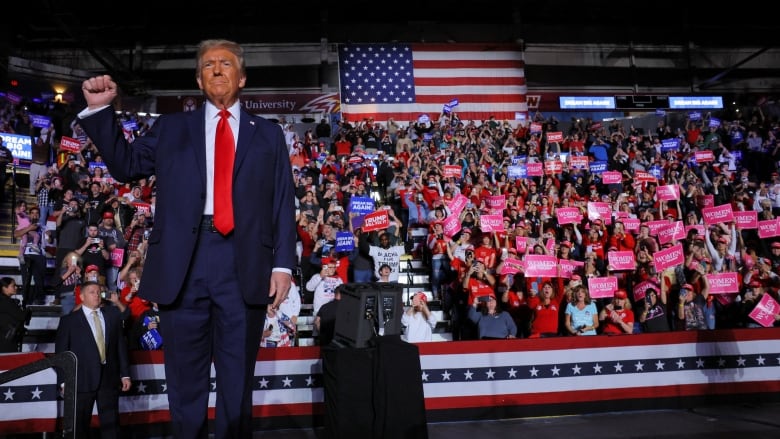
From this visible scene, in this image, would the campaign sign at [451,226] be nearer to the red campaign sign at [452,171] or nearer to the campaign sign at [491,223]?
the campaign sign at [491,223]

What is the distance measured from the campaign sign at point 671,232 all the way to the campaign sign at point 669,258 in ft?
4.93

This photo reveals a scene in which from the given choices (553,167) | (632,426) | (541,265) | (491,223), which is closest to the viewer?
(632,426)

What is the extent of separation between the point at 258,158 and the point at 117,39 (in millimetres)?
24722

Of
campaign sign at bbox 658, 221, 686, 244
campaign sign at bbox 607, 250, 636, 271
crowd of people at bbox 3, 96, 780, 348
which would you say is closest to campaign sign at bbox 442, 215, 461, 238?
crowd of people at bbox 3, 96, 780, 348

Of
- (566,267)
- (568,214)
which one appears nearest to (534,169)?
(568,214)

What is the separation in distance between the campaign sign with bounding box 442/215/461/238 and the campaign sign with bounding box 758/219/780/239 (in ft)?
18.7

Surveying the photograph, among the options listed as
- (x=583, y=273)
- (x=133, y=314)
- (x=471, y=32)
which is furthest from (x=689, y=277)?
(x=471, y=32)

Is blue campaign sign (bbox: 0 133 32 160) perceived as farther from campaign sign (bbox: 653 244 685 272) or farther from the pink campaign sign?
the pink campaign sign

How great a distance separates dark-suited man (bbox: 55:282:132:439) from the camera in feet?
20.9

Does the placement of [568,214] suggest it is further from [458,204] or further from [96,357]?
[96,357]

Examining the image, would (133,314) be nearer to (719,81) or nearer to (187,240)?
(187,240)

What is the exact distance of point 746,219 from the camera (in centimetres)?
1180

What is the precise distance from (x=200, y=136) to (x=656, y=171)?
14.5 m

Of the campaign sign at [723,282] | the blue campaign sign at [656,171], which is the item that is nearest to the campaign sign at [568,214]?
the campaign sign at [723,282]
